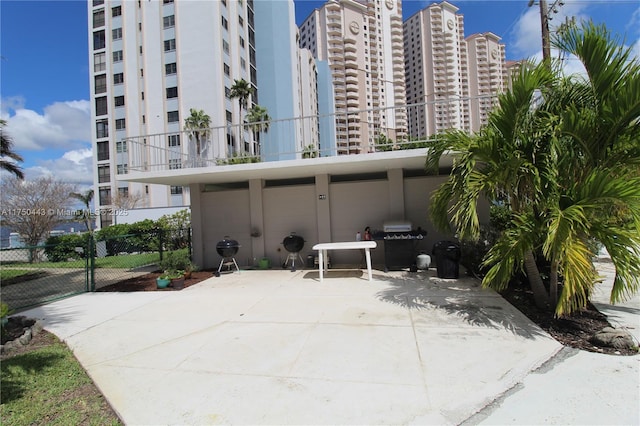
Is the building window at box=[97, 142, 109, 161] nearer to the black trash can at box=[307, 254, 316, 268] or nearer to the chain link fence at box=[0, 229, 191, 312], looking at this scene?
the chain link fence at box=[0, 229, 191, 312]

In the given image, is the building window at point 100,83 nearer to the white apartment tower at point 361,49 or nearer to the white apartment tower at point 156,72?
the white apartment tower at point 156,72

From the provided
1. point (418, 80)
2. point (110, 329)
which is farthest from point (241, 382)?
point (418, 80)

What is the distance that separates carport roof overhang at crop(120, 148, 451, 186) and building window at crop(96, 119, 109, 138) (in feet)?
123

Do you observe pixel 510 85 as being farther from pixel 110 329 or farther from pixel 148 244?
pixel 148 244

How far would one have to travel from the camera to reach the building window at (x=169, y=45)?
117ft

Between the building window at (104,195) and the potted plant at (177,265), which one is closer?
the potted plant at (177,265)

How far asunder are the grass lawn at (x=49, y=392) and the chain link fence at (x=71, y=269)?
2.04m

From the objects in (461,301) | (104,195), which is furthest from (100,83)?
(461,301)

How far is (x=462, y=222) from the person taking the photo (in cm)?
467

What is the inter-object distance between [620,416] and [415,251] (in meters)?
6.18

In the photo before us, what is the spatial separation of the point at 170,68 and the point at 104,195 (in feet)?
57.8

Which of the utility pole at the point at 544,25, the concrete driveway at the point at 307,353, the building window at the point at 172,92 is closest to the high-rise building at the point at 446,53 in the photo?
the building window at the point at 172,92

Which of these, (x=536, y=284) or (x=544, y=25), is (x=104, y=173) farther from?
(x=536, y=284)

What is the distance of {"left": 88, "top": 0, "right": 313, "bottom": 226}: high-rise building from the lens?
1355 inches
